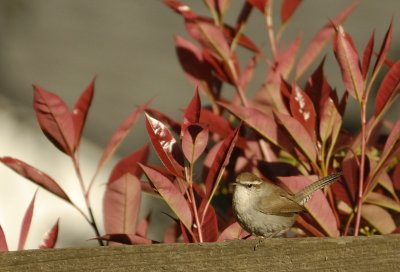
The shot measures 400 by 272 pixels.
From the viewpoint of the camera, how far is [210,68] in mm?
A: 3471

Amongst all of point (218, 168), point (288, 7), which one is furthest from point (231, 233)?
point (288, 7)

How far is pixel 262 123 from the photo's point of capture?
284 centimetres

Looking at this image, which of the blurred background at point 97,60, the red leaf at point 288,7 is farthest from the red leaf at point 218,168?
the blurred background at point 97,60

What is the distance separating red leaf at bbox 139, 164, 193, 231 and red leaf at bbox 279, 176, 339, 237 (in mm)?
360

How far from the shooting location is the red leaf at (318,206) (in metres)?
2.72

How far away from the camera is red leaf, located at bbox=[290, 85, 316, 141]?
2809mm

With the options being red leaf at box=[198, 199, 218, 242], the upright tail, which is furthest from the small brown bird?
red leaf at box=[198, 199, 218, 242]

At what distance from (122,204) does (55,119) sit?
0.36 m

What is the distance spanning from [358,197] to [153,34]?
452 cm

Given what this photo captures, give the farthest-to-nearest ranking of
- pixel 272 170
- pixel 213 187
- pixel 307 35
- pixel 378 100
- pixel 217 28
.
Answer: pixel 307 35
pixel 217 28
pixel 272 170
pixel 378 100
pixel 213 187

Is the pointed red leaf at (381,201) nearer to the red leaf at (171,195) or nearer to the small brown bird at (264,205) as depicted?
the small brown bird at (264,205)

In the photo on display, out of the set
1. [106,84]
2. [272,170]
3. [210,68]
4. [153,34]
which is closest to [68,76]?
[106,84]

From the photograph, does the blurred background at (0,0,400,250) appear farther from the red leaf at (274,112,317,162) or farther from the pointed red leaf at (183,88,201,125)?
the pointed red leaf at (183,88,201,125)

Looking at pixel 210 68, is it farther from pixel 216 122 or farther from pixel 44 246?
pixel 44 246
